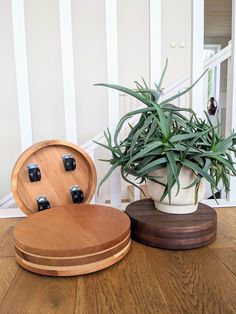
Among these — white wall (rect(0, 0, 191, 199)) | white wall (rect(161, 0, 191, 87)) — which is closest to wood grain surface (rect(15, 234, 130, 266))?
white wall (rect(0, 0, 191, 199))

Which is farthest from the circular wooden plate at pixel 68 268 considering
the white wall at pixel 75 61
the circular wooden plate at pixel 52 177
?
the white wall at pixel 75 61

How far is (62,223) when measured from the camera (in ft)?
2.30

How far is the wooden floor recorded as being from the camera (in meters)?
0.49

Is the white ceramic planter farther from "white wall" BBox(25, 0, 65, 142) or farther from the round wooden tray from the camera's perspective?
"white wall" BBox(25, 0, 65, 142)

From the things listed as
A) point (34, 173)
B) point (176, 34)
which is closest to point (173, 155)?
point (34, 173)

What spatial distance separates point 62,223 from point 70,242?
0.11 meters

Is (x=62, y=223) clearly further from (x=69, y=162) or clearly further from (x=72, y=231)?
(x=69, y=162)

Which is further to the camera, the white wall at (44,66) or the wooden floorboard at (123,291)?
the white wall at (44,66)

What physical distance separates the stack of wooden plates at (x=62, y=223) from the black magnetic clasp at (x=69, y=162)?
16 mm

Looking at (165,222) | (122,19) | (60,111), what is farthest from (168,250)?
(122,19)

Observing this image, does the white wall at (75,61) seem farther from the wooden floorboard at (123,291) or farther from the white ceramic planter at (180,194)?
the wooden floorboard at (123,291)

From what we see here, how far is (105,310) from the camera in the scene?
19.0 inches

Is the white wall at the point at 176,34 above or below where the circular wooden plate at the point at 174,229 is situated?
above

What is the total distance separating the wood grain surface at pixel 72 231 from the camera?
577mm
